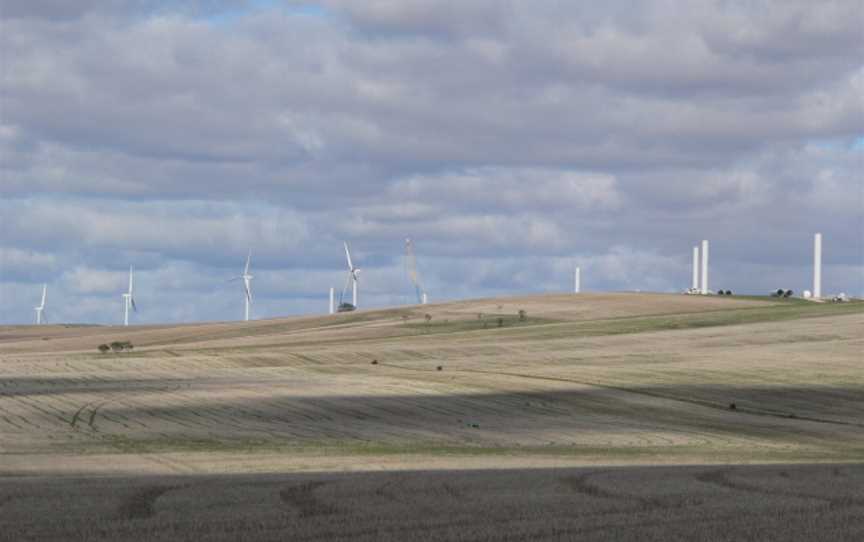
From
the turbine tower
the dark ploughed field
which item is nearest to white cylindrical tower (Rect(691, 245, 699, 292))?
the turbine tower

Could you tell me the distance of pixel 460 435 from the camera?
40656mm

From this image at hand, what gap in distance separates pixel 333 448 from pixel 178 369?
41252 mm

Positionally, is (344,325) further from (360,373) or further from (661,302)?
(360,373)

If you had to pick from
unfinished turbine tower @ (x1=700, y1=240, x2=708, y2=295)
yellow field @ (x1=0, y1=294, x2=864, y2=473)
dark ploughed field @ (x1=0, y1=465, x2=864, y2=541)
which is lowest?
yellow field @ (x1=0, y1=294, x2=864, y2=473)

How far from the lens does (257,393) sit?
183ft

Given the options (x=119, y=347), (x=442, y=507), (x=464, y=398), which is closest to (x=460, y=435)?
(x=464, y=398)

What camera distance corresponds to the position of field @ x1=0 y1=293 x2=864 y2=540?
1659cm

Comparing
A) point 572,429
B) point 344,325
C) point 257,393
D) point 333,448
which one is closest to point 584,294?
point 344,325

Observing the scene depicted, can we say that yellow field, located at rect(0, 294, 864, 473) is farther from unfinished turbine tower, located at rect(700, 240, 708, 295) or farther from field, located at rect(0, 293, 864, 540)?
unfinished turbine tower, located at rect(700, 240, 708, 295)

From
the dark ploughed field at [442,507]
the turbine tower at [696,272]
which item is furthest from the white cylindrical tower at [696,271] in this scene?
the dark ploughed field at [442,507]

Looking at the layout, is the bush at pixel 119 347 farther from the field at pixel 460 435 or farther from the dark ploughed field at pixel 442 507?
the dark ploughed field at pixel 442 507

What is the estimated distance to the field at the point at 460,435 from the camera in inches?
653

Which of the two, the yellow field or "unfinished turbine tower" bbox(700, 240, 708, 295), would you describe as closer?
the yellow field

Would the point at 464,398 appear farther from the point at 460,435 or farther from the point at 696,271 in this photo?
→ the point at 696,271
